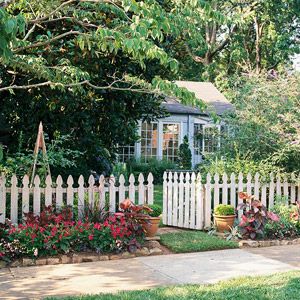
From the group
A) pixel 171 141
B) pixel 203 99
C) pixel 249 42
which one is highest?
pixel 249 42

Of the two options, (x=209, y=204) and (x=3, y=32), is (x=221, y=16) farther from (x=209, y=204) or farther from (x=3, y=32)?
(x=209, y=204)

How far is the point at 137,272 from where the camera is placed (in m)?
5.91

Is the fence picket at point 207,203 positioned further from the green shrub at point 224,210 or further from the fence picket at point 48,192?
the fence picket at point 48,192

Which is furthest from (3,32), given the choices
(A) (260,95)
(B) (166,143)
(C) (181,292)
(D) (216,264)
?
(B) (166,143)

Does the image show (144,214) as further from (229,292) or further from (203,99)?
(203,99)

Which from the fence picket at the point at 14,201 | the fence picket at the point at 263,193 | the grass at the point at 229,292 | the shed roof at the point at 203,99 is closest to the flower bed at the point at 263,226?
the fence picket at the point at 263,193

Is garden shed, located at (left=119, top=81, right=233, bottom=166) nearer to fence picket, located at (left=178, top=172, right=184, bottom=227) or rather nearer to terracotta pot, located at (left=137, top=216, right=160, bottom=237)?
fence picket, located at (left=178, top=172, right=184, bottom=227)

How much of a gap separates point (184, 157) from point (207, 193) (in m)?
10.6

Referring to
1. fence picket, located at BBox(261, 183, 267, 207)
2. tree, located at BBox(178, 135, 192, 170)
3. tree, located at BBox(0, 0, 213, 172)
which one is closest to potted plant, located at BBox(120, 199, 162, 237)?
tree, located at BBox(0, 0, 213, 172)

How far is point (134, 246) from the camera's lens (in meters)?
6.87

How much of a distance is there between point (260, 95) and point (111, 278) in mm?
5970

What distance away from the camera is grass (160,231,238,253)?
7.17m

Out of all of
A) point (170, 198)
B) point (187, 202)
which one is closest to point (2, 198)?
point (170, 198)

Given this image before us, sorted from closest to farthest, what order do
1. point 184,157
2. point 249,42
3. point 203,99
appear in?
point 184,157, point 203,99, point 249,42
